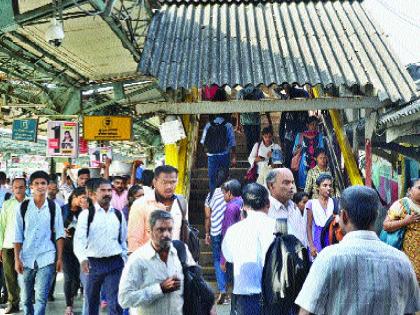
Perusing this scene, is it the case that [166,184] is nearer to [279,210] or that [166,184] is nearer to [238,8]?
[279,210]

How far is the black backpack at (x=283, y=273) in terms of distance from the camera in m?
4.80

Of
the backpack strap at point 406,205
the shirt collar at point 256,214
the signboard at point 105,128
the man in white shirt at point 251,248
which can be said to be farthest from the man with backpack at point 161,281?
the signboard at point 105,128

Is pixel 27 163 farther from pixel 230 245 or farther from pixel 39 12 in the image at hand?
pixel 230 245

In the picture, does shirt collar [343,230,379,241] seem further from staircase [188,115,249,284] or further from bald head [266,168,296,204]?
staircase [188,115,249,284]

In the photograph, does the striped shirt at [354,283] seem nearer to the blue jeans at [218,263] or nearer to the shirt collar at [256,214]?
the shirt collar at [256,214]

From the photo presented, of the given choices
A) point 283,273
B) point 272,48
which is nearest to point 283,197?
point 283,273

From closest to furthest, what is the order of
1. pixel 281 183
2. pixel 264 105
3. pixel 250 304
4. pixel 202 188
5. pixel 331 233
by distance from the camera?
pixel 250 304, pixel 281 183, pixel 331 233, pixel 264 105, pixel 202 188

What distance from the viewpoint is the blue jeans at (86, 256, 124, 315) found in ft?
24.8

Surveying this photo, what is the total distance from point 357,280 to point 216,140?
767cm

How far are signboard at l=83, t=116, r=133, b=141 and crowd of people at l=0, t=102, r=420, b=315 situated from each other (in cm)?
493

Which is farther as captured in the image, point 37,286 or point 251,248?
point 37,286

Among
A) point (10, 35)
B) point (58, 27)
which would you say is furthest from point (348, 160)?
point (10, 35)

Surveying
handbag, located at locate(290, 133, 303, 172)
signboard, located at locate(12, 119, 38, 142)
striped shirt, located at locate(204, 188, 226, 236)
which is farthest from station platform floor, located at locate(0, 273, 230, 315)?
signboard, located at locate(12, 119, 38, 142)

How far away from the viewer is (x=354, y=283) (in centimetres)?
329
